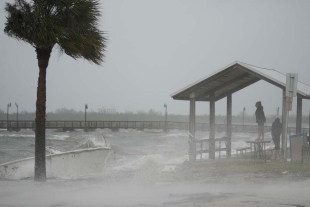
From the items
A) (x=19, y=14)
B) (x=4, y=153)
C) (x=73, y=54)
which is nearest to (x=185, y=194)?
(x=73, y=54)

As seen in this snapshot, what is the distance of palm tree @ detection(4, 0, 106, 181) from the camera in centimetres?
1588

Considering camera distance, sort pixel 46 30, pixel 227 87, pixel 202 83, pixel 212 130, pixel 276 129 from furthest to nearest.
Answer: pixel 212 130
pixel 227 87
pixel 276 129
pixel 202 83
pixel 46 30

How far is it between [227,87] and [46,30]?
8.22 metres

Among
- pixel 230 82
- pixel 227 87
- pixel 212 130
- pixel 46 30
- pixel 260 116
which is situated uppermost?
pixel 46 30

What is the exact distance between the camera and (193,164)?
17891 mm

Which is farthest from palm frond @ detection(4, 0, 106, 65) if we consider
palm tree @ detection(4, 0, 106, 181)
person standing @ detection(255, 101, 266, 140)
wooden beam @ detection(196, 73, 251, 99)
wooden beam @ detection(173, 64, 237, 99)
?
person standing @ detection(255, 101, 266, 140)

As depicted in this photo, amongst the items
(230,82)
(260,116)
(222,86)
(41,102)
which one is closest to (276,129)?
(260,116)

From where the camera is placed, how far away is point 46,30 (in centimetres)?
1562

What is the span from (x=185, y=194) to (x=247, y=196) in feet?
5.17

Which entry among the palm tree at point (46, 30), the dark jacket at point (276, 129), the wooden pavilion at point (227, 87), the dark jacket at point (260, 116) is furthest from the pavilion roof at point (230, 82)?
the palm tree at point (46, 30)

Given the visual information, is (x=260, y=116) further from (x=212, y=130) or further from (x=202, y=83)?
(x=202, y=83)

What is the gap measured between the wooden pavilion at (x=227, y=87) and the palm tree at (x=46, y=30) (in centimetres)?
446

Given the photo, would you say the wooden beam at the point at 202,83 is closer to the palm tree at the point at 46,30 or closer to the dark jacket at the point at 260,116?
the dark jacket at the point at 260,116

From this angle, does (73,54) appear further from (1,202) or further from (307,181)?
(307,181)
